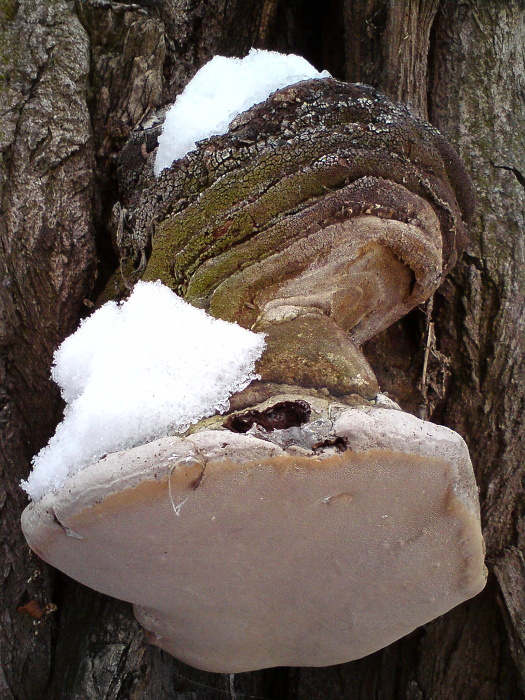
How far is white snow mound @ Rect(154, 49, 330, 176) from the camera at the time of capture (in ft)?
4.81

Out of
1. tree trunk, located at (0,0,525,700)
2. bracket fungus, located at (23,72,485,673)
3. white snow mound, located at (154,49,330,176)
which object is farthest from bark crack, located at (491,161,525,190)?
white snow mound, located at (154,49,330,176)

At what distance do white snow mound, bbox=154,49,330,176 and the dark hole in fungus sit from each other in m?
0.79

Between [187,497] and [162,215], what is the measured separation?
2.83 feet

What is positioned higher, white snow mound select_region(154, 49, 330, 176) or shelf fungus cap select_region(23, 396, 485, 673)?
white snow mound select_region(154, 49, 330, 176)

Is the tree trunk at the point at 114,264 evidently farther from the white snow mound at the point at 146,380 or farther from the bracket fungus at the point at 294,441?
the white snow mound at the point at 146,380

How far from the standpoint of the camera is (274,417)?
1.01 metres

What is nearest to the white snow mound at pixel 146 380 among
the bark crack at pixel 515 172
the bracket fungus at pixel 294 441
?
the bracket fungus at pixel 294 441

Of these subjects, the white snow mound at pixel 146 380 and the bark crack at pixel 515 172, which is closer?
the white snow mound at pixel 146 380

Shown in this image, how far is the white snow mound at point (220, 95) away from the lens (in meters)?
1.47

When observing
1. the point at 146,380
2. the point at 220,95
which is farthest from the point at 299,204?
the point at 146,380

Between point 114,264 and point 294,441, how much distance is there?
46.4 inches

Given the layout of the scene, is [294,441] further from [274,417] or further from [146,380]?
[146,380]

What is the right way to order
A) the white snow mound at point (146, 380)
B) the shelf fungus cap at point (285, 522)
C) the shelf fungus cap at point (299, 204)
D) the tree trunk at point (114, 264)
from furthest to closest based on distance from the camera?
the tree trunk at point (114, 264), the shelf fungus cap at point (299, 204), the white snow mound at point (146, 380), the shelf fungus cap at point (285, 522)

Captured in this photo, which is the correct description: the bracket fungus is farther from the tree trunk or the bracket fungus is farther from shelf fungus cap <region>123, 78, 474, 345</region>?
the tree trunk
